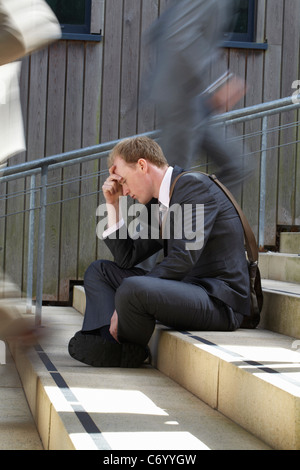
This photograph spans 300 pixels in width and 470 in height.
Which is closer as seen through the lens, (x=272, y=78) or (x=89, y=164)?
(x=89, y=164)

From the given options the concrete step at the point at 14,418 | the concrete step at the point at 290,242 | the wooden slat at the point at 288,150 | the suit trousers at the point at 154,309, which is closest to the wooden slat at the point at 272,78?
the wooden slat at the point at 288,150

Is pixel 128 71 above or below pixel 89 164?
above

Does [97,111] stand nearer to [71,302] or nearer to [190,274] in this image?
[71,302]

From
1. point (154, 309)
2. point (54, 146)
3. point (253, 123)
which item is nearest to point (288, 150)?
point (253, 123)

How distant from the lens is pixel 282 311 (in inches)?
102

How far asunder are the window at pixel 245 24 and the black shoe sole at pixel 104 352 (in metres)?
3.20

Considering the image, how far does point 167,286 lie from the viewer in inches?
91.4

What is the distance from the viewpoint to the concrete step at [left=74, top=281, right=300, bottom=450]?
5.01ft

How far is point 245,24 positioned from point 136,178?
2888mm

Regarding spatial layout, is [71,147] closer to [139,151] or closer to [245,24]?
[245,24]

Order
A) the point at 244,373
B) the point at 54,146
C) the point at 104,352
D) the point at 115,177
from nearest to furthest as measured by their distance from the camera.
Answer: the point at 244,373
the point at 104,352
the point at 115,177
the point at 54,146

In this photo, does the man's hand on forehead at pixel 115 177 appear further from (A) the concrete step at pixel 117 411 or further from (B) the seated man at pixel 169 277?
(A) the concrete step at pixel 117 411

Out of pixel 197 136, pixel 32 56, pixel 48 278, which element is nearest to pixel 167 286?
pixel 197 136

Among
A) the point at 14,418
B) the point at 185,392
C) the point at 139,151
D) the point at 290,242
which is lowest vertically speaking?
the point at 14,418
